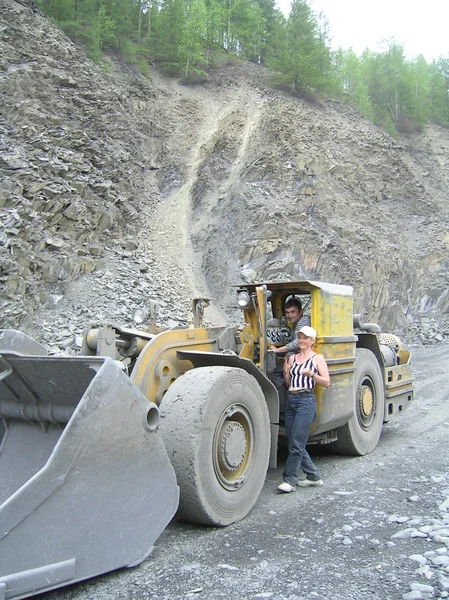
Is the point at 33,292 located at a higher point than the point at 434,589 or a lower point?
higher

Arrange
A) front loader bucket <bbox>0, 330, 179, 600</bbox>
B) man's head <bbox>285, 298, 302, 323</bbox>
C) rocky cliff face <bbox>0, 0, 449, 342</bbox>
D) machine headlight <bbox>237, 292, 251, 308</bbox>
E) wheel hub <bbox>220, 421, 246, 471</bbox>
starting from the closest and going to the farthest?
front loader bucket <bbox>0, 330, 179, 600</bbox>
wheel hub <bbox>220, 421, 246, 471</bbox>
machine headlight <bbox>237, 292, 251, 308</bbox>
man's head <bbox>285, 298, 302, 323</bbox>
rocky cliff face <bbox>0, 0, 449, 342</bbox>

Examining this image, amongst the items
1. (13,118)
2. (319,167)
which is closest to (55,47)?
(13,118)

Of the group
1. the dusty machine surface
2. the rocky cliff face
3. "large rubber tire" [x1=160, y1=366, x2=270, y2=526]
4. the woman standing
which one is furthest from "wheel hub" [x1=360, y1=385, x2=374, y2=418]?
the rocky cliff face

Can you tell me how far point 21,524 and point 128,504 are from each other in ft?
2.27

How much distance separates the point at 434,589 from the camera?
3.01 m

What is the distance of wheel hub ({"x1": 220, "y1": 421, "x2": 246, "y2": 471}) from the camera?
4.12 metres

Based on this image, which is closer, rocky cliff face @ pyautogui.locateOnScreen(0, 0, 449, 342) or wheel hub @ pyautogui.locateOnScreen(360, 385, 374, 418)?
wheel hub @ pyautogui.locateOnScreen(360, 385, 374, 418)

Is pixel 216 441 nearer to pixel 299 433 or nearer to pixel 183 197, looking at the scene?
pixel 299 433

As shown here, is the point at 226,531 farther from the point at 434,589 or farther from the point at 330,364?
the point at 330,364

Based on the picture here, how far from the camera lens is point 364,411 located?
657 cm

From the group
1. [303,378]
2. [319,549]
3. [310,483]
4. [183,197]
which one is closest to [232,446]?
[319,549]

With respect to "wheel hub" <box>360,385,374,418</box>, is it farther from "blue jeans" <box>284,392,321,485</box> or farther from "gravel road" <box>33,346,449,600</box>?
"blue jeans" <box>284,392,321,485</box>

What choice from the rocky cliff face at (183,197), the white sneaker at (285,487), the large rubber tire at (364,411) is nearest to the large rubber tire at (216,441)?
the white sneaker at (285,487)

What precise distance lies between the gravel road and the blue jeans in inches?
7.5
